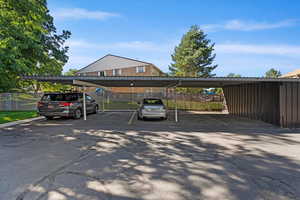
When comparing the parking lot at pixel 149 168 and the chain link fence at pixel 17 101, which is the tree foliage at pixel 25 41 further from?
the parking lot at pixel 149 168

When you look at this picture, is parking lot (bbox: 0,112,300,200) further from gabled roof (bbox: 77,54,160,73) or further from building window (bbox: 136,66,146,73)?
gabled roof (bbox: 77,54,160,73)

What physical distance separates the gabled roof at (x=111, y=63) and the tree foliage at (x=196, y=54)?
6.53 metres

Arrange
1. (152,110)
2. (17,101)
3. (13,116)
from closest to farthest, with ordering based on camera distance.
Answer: (152,110) < (13,116) < (17,101)

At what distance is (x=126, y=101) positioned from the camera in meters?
18.0

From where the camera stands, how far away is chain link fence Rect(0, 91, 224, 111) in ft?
51.1

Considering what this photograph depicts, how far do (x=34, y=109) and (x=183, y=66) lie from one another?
70.0 feet

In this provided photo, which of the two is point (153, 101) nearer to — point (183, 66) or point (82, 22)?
point (82, 22)

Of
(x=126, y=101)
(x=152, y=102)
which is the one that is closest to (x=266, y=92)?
(x=152, y=102)

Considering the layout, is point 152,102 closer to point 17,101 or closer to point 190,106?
point 190,106

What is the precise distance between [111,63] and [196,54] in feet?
51.2

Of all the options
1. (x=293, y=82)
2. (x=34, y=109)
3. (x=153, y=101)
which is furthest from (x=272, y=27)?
(x=34, y=109)

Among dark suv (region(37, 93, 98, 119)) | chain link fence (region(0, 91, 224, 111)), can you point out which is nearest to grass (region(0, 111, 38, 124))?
dark suv (region(37, 93, 98, 119))

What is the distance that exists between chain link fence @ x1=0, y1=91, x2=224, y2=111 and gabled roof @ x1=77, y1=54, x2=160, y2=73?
12.1 meters

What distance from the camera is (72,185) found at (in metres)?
2.79
